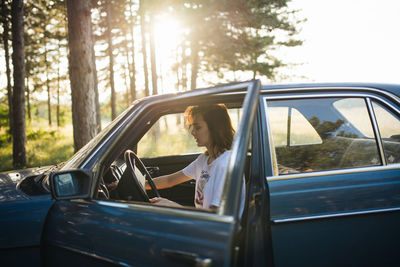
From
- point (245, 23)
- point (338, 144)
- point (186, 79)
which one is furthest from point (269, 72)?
point (338, 144)

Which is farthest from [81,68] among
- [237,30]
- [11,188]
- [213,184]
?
[237,30]

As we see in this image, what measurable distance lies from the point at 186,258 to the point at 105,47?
27.0m

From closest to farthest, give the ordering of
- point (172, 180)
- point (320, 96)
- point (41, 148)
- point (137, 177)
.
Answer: point (320, 96) → point (137, 177) → point (172, 180) → point (41, 148)

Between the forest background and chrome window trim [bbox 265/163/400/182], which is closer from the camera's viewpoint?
chrome window trim [bbox 265/163/400/182]

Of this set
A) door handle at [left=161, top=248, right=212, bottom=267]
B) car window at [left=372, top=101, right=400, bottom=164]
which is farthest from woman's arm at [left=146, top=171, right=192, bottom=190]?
car window at [left=372, top=101, right=400, bottom=164]

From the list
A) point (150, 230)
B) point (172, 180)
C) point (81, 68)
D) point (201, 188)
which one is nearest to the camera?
point (150, 230)

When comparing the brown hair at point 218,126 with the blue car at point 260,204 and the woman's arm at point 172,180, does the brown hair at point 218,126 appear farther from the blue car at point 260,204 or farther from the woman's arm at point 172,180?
the woman's arm at point 172,180

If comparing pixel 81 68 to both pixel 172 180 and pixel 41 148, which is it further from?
pixel 41 148

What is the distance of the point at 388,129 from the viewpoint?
210 centimetres

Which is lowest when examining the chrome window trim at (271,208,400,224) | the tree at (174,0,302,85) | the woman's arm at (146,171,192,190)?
the chrome window trim at (271,208,400,224)

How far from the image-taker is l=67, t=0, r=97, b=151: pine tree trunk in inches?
245

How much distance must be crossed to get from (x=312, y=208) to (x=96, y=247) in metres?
1.26

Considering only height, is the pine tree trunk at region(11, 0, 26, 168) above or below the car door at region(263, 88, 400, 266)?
above

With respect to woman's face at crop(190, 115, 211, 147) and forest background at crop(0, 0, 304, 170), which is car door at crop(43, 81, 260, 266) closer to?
woman's face at crop(190, 115, 211, 147)
